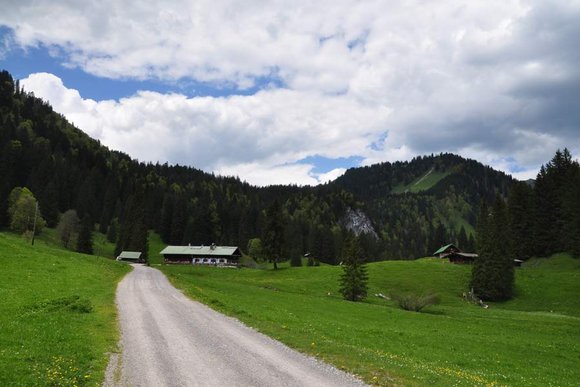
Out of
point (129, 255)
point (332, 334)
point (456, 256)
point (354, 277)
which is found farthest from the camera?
point (456, 256)

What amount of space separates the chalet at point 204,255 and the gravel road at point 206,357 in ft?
346

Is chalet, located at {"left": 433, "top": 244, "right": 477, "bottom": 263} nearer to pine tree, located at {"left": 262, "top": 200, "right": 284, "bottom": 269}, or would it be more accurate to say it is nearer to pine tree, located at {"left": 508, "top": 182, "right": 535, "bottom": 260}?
pine tree, located at {"left": 508, "top": 182, "right": 535, "bottom": 260}

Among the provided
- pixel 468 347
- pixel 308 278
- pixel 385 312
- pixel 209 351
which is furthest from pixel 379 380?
pixel 308 278

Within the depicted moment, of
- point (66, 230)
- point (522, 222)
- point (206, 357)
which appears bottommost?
point (206, 357)

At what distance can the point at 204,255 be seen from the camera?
135 meters

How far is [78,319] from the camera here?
24.5m

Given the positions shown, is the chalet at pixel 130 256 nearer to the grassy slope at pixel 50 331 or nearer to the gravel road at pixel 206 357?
the grassy slope at pixel 50 331

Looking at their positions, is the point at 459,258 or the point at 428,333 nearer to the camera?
the point at 428,333

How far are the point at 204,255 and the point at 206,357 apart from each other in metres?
120

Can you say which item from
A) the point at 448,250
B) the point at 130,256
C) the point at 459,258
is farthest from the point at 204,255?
the point at 459,258

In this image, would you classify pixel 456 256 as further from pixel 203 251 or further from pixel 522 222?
pixel 203 251

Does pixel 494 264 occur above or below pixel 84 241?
below

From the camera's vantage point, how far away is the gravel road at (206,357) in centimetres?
1495

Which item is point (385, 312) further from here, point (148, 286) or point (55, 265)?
point (55, 265)
